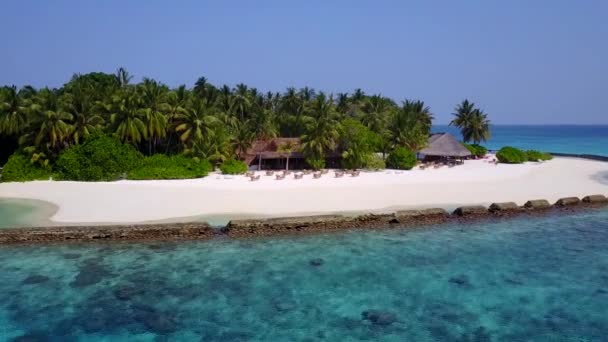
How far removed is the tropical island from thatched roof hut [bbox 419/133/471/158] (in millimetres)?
226

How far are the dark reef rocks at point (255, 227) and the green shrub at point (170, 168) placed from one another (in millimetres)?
17159

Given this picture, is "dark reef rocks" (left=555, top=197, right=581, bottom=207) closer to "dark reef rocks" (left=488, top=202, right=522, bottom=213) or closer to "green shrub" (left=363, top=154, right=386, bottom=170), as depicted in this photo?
"dark reef rocks" (left=488, top=202, right=522, bottom=213)

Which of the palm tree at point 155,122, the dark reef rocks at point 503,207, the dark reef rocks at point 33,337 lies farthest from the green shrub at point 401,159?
the dark reef rocks at point 33,337

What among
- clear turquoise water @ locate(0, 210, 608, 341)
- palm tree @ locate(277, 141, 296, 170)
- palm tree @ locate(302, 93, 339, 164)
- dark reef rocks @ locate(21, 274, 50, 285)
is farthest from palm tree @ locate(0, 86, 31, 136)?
dark reef rocks @ locate(21, 274, 50, 285)

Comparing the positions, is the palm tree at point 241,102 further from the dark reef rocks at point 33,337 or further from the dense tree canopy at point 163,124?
the dark reef rocks at point 33,337

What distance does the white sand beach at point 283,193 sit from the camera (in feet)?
87.8

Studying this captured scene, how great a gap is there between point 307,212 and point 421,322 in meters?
13.8

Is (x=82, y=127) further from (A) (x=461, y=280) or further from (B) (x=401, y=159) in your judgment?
(A) (x=461, y=280)

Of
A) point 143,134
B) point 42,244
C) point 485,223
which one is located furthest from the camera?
point 143,134

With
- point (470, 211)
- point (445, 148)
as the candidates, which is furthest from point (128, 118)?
point (445, 148)

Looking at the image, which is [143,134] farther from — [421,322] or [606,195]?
[606,195]

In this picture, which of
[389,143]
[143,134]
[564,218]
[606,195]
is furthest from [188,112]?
[606,195]

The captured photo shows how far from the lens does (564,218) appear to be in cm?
2659

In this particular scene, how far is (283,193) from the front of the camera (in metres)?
32.1
